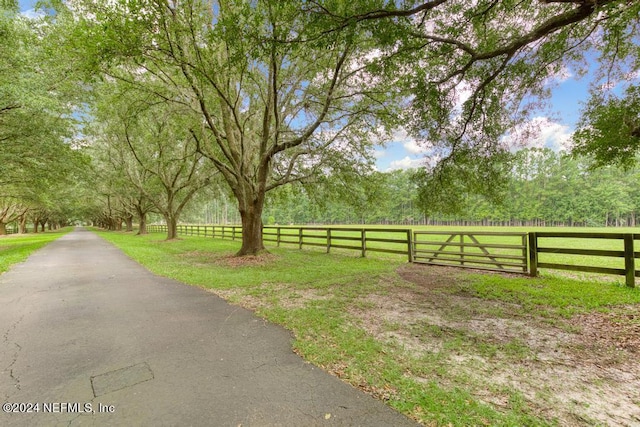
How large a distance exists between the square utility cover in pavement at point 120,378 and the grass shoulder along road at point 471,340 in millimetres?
1675

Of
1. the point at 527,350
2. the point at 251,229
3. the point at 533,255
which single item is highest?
the point at 251,229

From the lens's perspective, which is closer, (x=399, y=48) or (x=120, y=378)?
(x=120, y=378)

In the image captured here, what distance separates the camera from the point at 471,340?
3.76m

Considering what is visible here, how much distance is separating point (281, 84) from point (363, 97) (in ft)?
10.0

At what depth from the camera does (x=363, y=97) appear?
34.1 ft

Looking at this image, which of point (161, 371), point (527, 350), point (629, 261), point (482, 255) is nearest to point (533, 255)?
point (482, 255)

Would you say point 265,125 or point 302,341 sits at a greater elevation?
point 265,125

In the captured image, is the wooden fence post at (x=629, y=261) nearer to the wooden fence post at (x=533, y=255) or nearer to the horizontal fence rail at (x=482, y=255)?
the wooden fence post at (x=533, y=255)

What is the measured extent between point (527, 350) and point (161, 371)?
14.2ft

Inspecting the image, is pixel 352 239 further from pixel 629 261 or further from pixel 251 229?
pixel 629 261

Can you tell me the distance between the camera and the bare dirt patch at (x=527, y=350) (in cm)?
250

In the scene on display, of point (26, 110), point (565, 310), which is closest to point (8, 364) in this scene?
point (565, 310)

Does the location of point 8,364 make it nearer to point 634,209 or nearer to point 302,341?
point 302,341

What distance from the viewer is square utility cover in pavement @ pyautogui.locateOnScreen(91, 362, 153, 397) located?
269cm
